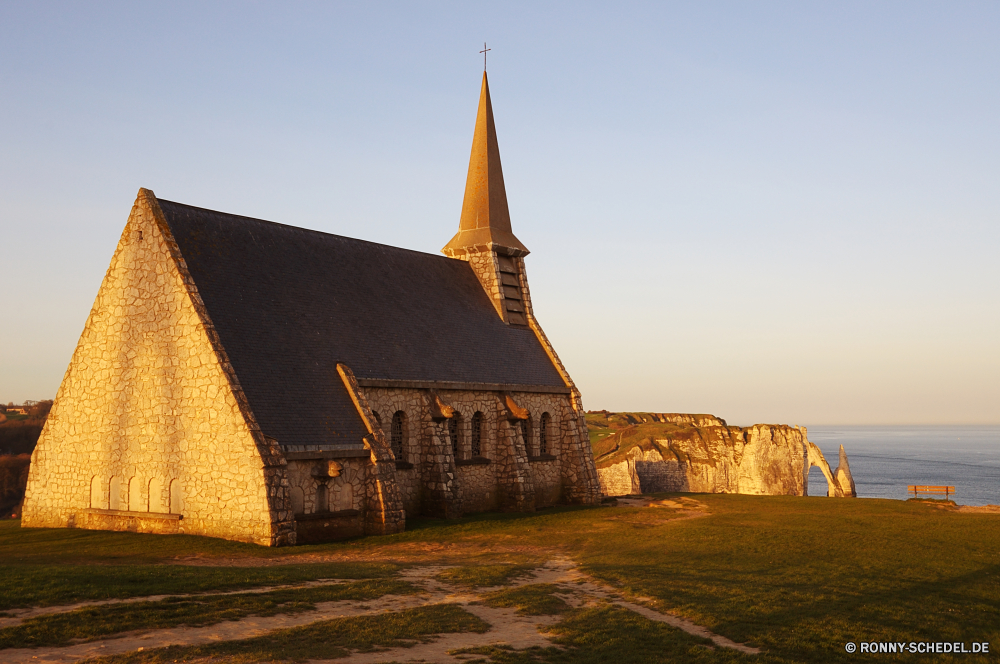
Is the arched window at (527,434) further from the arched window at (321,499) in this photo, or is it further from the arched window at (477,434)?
the arched window at (321,499)

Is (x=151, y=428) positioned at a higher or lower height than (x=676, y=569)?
higher

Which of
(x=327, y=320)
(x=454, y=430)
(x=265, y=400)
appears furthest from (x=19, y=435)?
(x=265, y=400)

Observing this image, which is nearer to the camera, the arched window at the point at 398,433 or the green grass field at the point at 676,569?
the green grass field at the point at 676,569

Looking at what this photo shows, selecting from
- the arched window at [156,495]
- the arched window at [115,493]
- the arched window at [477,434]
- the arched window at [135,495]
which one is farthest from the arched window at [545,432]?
the arched window at [115,493]

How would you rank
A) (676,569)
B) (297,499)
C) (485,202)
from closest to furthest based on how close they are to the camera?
(676,569) < (297,499) < (485,202)

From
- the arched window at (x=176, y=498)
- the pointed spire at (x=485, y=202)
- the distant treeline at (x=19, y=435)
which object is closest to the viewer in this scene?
the arched window at (x=176, y=498)

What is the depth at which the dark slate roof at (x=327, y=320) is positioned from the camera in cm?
2488

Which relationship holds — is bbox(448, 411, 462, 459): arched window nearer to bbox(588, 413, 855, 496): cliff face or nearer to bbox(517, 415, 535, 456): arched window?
bbox(517, 415, 535, 456): arched window

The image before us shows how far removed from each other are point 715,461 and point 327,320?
41508mm

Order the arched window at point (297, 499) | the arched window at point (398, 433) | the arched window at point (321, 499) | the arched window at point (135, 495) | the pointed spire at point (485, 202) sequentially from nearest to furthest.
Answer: the arched window at point (297, 499)
the arched window at point (321, 499)
the arched window at point (135, 495)
the arched window at point (398, 433)
the pointed spire at point (485, 202)

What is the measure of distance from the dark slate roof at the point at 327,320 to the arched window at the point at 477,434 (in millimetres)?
1622

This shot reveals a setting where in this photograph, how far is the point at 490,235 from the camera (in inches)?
1554

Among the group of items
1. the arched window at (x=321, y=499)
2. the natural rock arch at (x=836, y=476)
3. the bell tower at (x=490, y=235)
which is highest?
the bell tower at (x=490, y=235)

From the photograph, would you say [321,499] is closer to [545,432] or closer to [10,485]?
[545,432]
